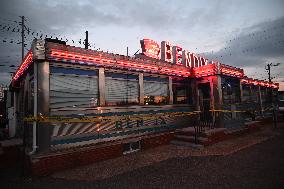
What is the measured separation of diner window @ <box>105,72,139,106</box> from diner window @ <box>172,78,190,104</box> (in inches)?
118

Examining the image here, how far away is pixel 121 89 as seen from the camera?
31.8 feet

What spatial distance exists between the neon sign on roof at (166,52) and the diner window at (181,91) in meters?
1.30

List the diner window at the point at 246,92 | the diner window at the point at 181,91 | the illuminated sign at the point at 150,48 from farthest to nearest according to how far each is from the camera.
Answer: the diner window at the point at 246,92 → the illuminated sign at the point at 150,48 → the diner window at the point at 181,91

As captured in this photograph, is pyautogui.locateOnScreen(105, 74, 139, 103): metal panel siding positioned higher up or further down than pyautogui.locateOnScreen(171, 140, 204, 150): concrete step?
higher up

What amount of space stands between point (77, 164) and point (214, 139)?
691 cm

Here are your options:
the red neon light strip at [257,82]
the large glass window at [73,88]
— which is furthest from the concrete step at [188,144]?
the red neon light strip at [257,82]

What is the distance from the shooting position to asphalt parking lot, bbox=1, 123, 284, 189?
5742 mm

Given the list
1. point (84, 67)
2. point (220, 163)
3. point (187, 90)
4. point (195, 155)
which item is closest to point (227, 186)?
point (220, 163)

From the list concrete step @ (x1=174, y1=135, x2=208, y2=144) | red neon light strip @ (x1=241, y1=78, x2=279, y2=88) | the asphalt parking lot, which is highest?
red neon light strip @ (x1=241, y1=78, x2=279, y2=88)

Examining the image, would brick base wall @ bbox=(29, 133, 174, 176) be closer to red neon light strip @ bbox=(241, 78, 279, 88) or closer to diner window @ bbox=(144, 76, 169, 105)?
diner window @ bbox=(144, 76, 169, 105)

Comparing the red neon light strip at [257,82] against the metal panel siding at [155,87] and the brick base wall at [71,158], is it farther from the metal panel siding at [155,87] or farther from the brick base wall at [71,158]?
the brick base wall at [71,158]

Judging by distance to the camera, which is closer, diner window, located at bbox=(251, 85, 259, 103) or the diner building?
the diner building

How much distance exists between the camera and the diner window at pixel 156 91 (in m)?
10.8

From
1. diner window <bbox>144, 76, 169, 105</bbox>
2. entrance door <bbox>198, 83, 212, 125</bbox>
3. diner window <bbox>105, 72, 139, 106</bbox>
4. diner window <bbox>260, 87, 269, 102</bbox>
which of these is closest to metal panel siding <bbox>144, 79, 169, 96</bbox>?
diner window <bbox>144, 76, 169, 105</bbox>
